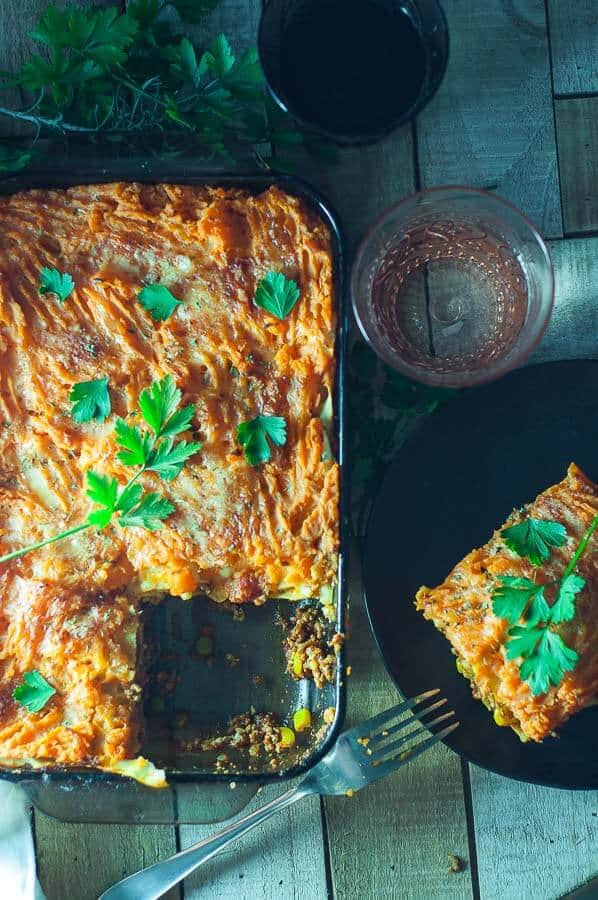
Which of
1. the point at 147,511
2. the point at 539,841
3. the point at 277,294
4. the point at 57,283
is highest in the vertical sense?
the point at 57,283

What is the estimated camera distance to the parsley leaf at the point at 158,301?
2498mm

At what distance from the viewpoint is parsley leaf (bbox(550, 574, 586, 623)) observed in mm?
2332

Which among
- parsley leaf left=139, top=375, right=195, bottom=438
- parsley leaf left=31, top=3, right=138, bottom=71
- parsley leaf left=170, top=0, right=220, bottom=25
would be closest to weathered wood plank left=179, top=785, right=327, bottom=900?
parsley leaf left=139, top=375, right=195, bottom=438

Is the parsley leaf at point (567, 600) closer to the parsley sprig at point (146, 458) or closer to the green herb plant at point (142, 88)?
the parsley sprig at point (146, 458)

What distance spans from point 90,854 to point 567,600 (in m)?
1.80

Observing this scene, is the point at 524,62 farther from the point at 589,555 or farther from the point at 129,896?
the point at 129,896

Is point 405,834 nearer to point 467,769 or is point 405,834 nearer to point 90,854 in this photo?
point 467,769

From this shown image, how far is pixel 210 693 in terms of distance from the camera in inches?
112

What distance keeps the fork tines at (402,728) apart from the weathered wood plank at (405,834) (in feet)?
0.75

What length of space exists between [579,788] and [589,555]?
29.2 inches

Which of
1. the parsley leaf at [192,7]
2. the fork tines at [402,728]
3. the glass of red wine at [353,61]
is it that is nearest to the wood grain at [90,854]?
the fork tines at [402,728]

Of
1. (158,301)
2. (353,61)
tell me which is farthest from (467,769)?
(353,61)

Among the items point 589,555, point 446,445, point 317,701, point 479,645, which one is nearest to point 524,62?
point 446,445

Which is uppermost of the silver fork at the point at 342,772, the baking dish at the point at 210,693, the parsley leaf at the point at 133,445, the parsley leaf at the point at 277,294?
the parsley leaf at the point at 277,294
